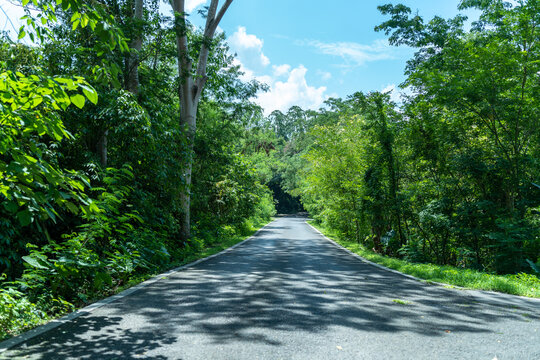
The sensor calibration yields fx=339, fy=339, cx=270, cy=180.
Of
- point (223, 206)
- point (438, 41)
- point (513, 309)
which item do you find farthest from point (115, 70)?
point (438, 41)

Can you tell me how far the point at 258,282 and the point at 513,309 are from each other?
14.5 feet

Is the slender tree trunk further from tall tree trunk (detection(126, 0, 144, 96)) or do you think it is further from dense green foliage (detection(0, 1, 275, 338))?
tall tree trunk (detection(126, 0, 144, 96))

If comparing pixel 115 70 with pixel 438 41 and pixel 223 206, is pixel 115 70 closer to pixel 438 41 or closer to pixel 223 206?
pixel 223 206

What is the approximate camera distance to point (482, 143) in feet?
37.1

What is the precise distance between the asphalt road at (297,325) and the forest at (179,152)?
35.5 inches

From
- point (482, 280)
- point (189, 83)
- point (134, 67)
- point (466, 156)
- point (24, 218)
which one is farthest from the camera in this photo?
point (189, 83)

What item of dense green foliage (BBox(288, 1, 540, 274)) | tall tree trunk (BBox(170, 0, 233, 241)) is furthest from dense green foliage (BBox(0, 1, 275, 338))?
dense green foliage (BBox(288, 1, 540, 274))

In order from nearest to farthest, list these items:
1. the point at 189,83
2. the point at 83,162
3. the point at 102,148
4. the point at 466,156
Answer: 1. the point at 83,162
2. the point at 102,148
3. the point at 466,156
4. the point at 189,83

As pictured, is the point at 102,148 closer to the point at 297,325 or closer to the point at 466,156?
the point at 297,325

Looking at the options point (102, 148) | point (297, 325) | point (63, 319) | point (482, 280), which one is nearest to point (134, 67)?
point (102, 148)

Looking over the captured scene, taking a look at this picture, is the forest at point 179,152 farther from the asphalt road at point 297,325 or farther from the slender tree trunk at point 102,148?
the asphalt road at point 297,325

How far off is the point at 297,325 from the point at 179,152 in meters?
7.61

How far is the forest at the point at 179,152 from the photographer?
280cm

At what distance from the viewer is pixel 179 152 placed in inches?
419
